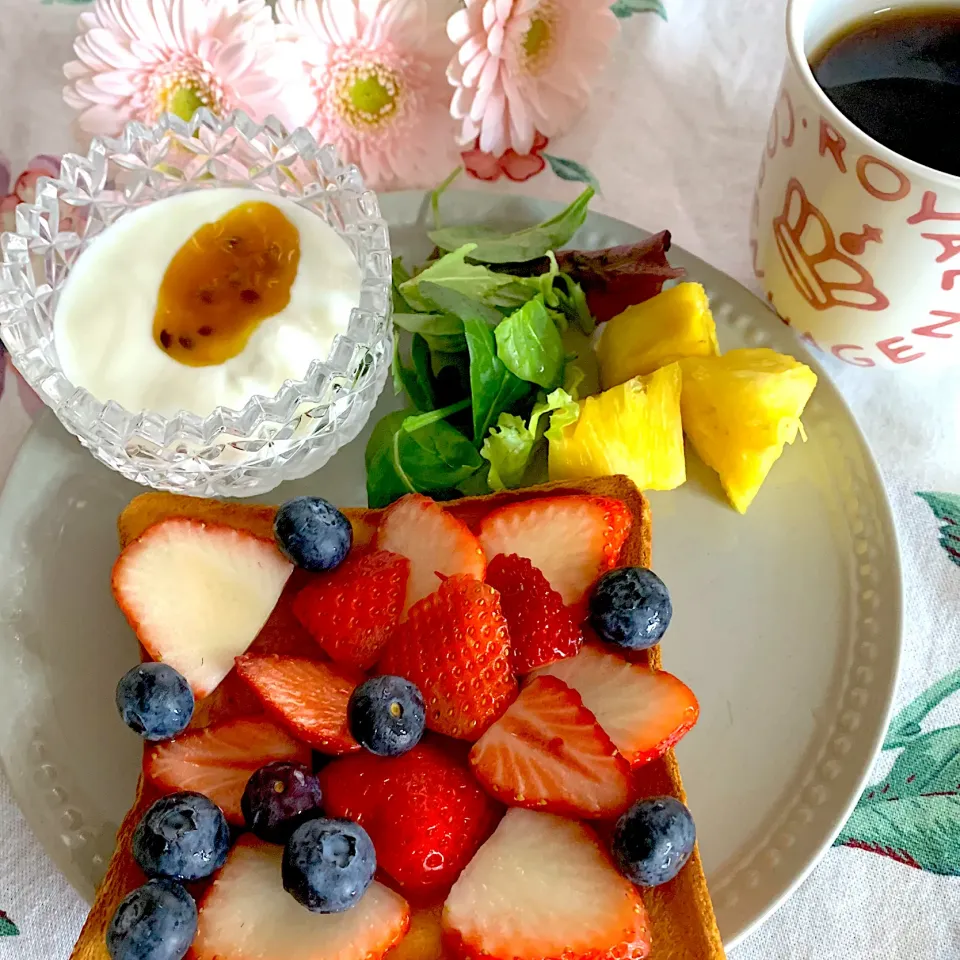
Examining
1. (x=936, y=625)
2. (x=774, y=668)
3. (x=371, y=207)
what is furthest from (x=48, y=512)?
(x=936, y=625)

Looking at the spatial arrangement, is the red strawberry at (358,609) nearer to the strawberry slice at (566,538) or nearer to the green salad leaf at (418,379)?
the strawberry slice at (566,538)

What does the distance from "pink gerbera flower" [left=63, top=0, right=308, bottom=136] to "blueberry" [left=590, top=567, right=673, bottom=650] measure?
0.84m

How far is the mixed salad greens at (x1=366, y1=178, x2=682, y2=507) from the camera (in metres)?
1.23

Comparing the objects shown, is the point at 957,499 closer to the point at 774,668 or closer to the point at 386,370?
the point at 774,668

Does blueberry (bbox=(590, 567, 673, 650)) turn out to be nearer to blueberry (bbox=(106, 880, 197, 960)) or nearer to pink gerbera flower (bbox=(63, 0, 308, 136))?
blueberry (bbox=(106, 880, 197, 960))

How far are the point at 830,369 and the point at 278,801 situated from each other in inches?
39.4

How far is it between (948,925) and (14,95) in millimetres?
1894

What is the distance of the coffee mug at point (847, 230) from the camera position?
3.24ft

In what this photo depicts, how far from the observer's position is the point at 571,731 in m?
1.02

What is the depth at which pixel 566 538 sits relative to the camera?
1148mm

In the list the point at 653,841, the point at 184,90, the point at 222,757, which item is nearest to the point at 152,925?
the point at 222,757

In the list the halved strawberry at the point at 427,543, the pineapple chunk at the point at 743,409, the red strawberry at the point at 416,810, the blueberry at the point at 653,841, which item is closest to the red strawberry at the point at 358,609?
the halved strawberry at the point at 427,543

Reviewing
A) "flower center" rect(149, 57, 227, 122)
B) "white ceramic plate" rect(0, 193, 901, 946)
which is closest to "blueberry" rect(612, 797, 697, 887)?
"white ceramic plate" rect(0, 193, 901, 946)

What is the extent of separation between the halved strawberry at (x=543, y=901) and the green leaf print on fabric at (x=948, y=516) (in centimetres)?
69
